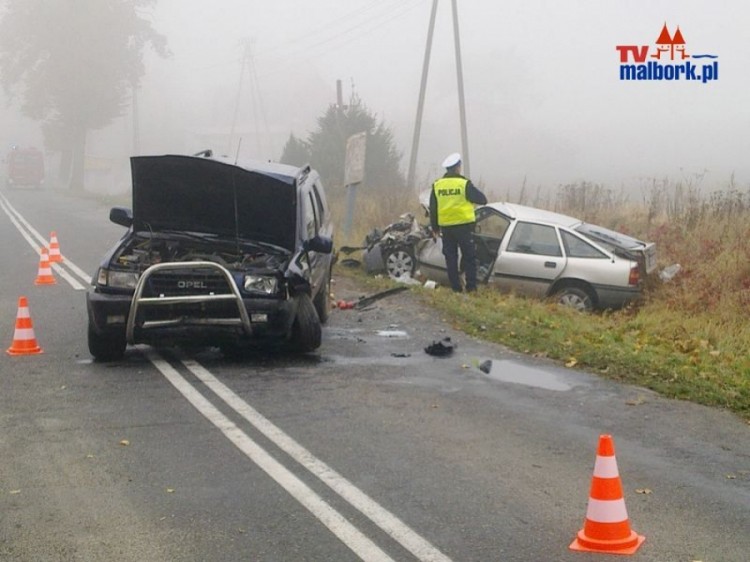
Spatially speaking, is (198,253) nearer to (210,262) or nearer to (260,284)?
(210,262)

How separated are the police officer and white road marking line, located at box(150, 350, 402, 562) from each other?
6.18 m

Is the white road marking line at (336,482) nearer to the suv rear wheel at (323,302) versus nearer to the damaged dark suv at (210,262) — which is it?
the damaged dark suv at (210,262)

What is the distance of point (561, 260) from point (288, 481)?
9158 mm

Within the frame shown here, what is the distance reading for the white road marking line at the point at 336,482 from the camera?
517cm

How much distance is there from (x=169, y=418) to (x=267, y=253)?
2.69m

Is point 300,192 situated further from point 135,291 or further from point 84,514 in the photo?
point 84,514

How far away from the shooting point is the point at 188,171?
10344 millimetres

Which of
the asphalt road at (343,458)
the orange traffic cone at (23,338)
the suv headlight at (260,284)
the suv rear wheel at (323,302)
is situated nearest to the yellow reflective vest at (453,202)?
the suv rear wheel at (323,302)

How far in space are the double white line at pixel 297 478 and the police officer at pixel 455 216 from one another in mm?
5503

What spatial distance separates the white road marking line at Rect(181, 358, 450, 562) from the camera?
517 cm

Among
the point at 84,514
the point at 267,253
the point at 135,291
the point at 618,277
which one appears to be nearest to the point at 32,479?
the point at 84,514

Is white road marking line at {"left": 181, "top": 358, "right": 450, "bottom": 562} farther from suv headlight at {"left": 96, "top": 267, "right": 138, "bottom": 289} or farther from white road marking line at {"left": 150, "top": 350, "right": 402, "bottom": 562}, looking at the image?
suv headlight at {"left": 96, "top": 267, "right": 138, "bottom": 289}

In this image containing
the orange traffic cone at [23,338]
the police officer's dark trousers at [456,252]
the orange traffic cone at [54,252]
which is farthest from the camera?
the orange traffic cone at [54,252]

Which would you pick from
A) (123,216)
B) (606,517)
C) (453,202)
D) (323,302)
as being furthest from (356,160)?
(606,517)
